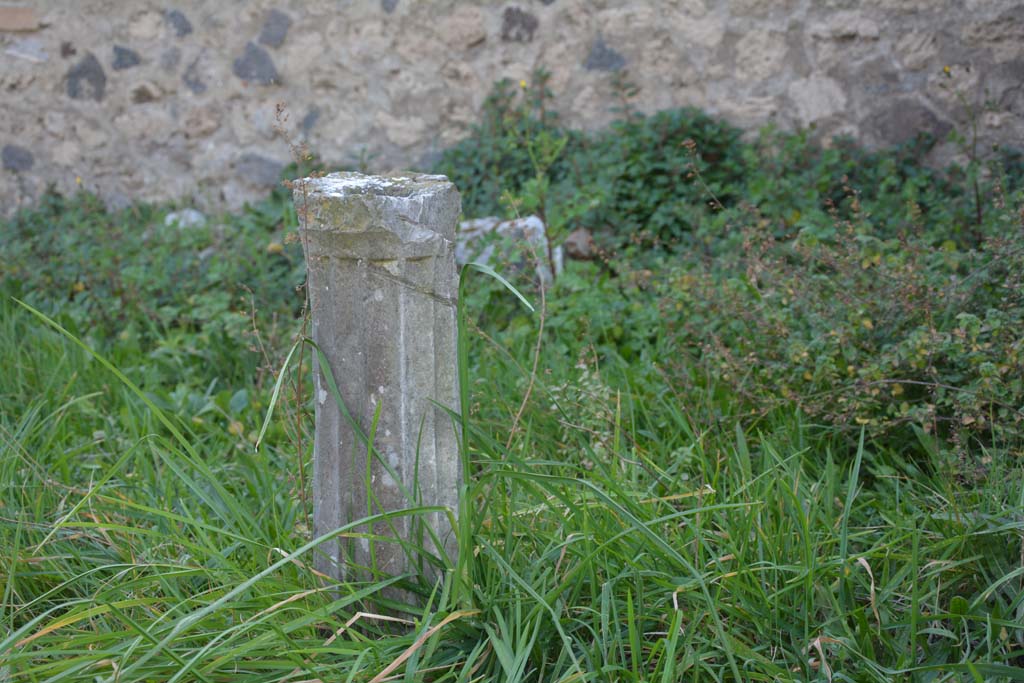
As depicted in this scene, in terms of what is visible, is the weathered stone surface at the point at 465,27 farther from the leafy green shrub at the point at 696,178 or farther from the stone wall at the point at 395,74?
the leafy green shrub at the point at 696,178

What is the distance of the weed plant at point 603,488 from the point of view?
5.66 ft

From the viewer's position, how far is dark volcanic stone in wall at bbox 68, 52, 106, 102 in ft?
17.8

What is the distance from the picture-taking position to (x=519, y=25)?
4996 mm

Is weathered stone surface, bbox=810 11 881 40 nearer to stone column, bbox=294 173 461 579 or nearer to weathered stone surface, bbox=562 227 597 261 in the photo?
weathered stone surface, bbox=562 227 597 261

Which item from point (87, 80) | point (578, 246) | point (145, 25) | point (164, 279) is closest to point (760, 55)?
point (578, 246)

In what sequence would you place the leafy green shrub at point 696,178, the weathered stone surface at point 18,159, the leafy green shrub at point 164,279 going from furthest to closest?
the weathered stone surface at point 18,159
the leafy green shrub at point 696,178
the leafy green shrub at point 164,279

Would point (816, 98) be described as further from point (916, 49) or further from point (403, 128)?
point (403, 128)

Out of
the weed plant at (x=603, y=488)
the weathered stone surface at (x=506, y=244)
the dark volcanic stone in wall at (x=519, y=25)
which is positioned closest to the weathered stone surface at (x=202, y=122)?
the weed plant at (x=603, y=488)

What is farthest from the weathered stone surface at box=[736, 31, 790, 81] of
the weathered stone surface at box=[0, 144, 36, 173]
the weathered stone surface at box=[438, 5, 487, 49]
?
the weathered stone surface at box=[0, 144, 36, 173]

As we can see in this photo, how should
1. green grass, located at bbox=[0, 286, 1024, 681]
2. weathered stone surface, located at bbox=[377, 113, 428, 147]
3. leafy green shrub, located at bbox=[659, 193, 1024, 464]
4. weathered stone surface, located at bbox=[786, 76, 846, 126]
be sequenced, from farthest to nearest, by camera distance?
weathered stone surface, located at bbox=[377, 113, 428, 147] < weathered stone surface, located at bbox=[786, 76, 846, 126] < leafy green shrub, located at bbox=[659, 193, 1024, 464] < green grass, located at bbox=[0, 286, 1024, 681]

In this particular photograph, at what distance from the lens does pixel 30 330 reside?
12.0 feet

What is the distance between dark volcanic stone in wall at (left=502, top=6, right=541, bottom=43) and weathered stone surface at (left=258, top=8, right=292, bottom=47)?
1285 mm

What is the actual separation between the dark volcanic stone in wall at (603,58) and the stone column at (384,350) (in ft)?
10.8

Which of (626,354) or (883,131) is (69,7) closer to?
(626,354)
